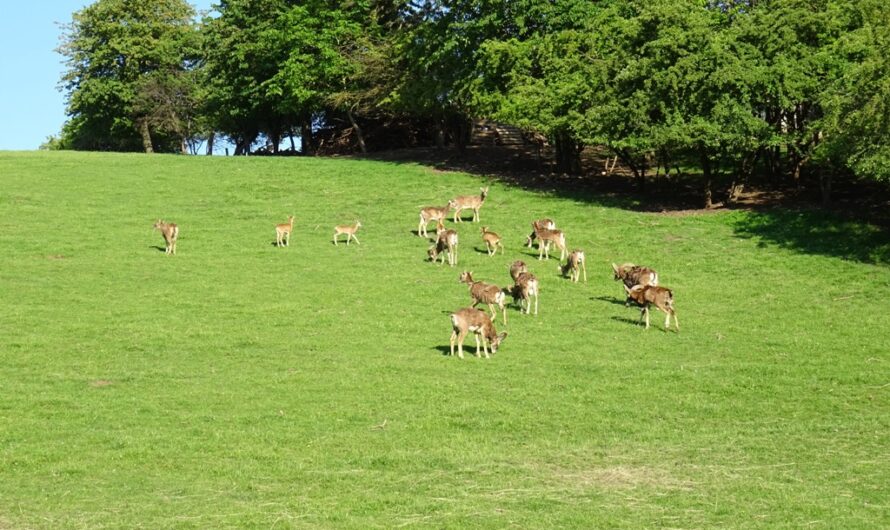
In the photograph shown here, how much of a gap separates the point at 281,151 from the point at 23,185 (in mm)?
31378

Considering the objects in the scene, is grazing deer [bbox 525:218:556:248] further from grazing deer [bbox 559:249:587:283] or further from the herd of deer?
grazing deer [bbox 559:249:587:283]

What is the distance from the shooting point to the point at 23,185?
4353 cm

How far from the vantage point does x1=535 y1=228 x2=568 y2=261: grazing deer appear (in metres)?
32.1

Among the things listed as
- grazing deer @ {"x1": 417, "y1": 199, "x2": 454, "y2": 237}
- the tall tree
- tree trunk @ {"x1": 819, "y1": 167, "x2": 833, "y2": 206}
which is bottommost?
grazing deer @ {"x1": 417, "y1": 199, "x2": 454, "y2": 237}

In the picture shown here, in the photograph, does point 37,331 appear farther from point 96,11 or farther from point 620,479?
point 96,11

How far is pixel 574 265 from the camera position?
1181 inches

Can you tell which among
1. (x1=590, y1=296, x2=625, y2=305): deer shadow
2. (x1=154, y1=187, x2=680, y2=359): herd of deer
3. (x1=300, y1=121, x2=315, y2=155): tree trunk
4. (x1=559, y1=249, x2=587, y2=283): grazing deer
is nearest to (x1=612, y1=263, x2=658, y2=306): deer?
(x1=154, y1=187, x2=680, y2=359): herd of deer

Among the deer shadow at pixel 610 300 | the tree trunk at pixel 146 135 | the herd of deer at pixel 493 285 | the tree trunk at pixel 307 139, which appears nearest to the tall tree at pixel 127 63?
the tree trunk at pixel 146 135

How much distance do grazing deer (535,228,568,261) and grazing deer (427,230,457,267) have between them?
278 cm

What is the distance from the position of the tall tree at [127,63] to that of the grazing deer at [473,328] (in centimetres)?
5211

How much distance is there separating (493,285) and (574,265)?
4771 millimetres

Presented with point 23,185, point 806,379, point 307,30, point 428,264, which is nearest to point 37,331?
point 428,264

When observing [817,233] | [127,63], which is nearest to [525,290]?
[817,233]

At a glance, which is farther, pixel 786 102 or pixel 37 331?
pixel 786 102
